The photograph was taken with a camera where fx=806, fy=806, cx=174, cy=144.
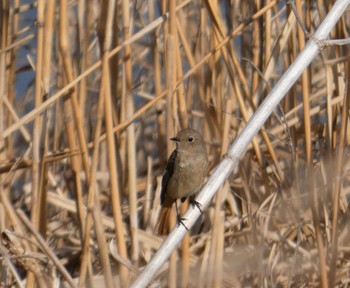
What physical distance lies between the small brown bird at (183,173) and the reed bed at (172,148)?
0.25 ft

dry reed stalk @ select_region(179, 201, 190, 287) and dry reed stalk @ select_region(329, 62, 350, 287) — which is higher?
dry reed stalk @ select_region(329, 62, 350, 287)

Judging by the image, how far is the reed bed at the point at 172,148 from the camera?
2.42 meters

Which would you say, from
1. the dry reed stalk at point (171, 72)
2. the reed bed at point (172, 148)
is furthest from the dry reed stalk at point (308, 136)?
the dry reed stalk at point (171, 72)

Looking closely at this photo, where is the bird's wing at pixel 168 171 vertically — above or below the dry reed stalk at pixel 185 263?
above

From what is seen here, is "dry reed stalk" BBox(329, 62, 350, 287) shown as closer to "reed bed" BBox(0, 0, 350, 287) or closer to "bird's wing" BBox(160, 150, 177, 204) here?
"reed bed" BBox(0, 0, 350, 287)

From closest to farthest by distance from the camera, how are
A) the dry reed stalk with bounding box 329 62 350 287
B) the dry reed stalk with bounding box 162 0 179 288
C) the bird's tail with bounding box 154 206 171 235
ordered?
the dry reed stalk with bounding box 162 0 179 288 → the dry reed stalk with bounding box 329 62 350 287 → the bird's tail with bounding box 154 206 171 235

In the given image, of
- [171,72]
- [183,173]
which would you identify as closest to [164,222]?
[183,173]

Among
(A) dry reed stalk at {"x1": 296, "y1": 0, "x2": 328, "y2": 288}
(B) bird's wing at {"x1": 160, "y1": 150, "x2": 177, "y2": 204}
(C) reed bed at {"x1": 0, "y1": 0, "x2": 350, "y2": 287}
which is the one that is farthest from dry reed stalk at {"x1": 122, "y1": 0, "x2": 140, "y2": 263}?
(A) dry reed stalk at {"x1": 296, "y1": 0, "x2": 328, "y2": 288}

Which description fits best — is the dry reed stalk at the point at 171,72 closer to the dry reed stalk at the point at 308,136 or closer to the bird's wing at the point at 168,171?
the bird's wing at the point at 168,171

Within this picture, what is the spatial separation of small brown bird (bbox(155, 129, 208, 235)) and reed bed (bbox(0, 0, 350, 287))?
8cm

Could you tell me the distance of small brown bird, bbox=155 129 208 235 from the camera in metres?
2.73

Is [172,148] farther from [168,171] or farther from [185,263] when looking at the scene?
[185,263]

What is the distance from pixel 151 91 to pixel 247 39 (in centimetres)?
79

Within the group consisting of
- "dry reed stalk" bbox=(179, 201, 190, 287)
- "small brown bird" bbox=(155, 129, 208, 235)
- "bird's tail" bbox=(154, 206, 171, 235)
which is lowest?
"dry reed stalk" bbox=(179, 201, 190, 287)
